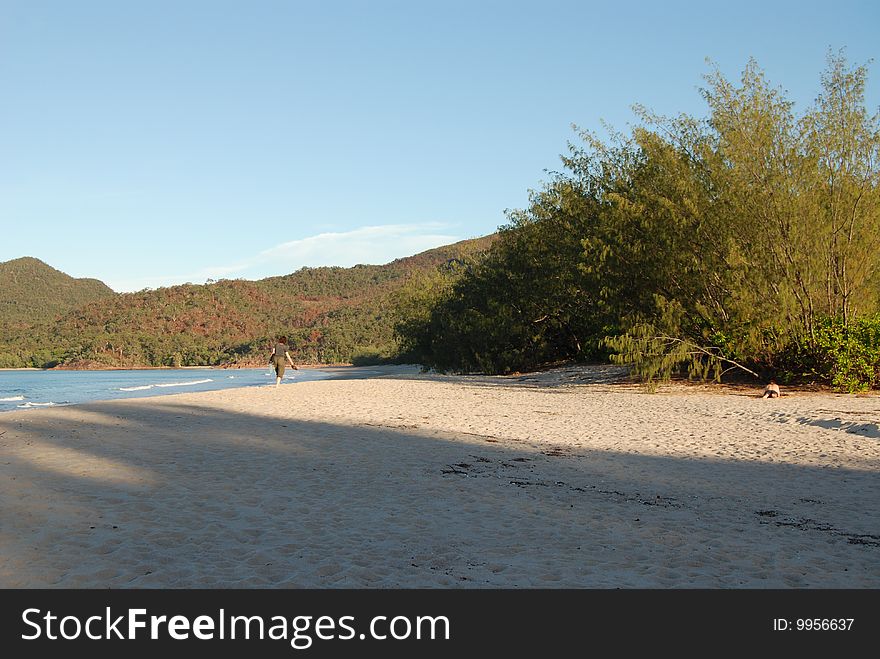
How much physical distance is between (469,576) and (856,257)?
1820cm

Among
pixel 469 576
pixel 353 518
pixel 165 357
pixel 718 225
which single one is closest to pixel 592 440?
pixel 353 518

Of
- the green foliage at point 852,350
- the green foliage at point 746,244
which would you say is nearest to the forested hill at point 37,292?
the green foliage at point 746,244

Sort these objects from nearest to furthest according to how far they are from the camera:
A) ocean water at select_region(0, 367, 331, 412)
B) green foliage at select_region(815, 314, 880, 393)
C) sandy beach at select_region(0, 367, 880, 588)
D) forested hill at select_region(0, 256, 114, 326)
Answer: sandy beach at select_region(0, 367, 880, 588)
green foliage at select_region(815, 314, 880, 393)
ocean water at select_region(0, 367, 331, 412)
forested hill at select_region(0, 256, 114, 326)

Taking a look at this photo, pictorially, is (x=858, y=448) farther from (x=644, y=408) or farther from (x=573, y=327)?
(x=573, y=327)

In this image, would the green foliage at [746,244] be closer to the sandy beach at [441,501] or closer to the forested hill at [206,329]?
the sandy beach at [441,501]

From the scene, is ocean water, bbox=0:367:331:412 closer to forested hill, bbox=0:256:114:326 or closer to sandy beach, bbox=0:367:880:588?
sandy beach, bbox=0:367:880:588

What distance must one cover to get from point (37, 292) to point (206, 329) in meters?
43.6

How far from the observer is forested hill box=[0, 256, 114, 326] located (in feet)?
416

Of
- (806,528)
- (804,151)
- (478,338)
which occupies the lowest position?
(806,528)

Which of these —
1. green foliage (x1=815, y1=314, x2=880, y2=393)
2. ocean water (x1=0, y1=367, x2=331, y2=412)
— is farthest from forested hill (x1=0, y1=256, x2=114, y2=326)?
green foliage (x1=815, y1=314, x2=880, y2=393)

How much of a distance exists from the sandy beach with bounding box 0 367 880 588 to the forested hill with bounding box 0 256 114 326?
4961 inches

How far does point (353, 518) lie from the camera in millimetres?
6605

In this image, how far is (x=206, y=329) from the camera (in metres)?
121
